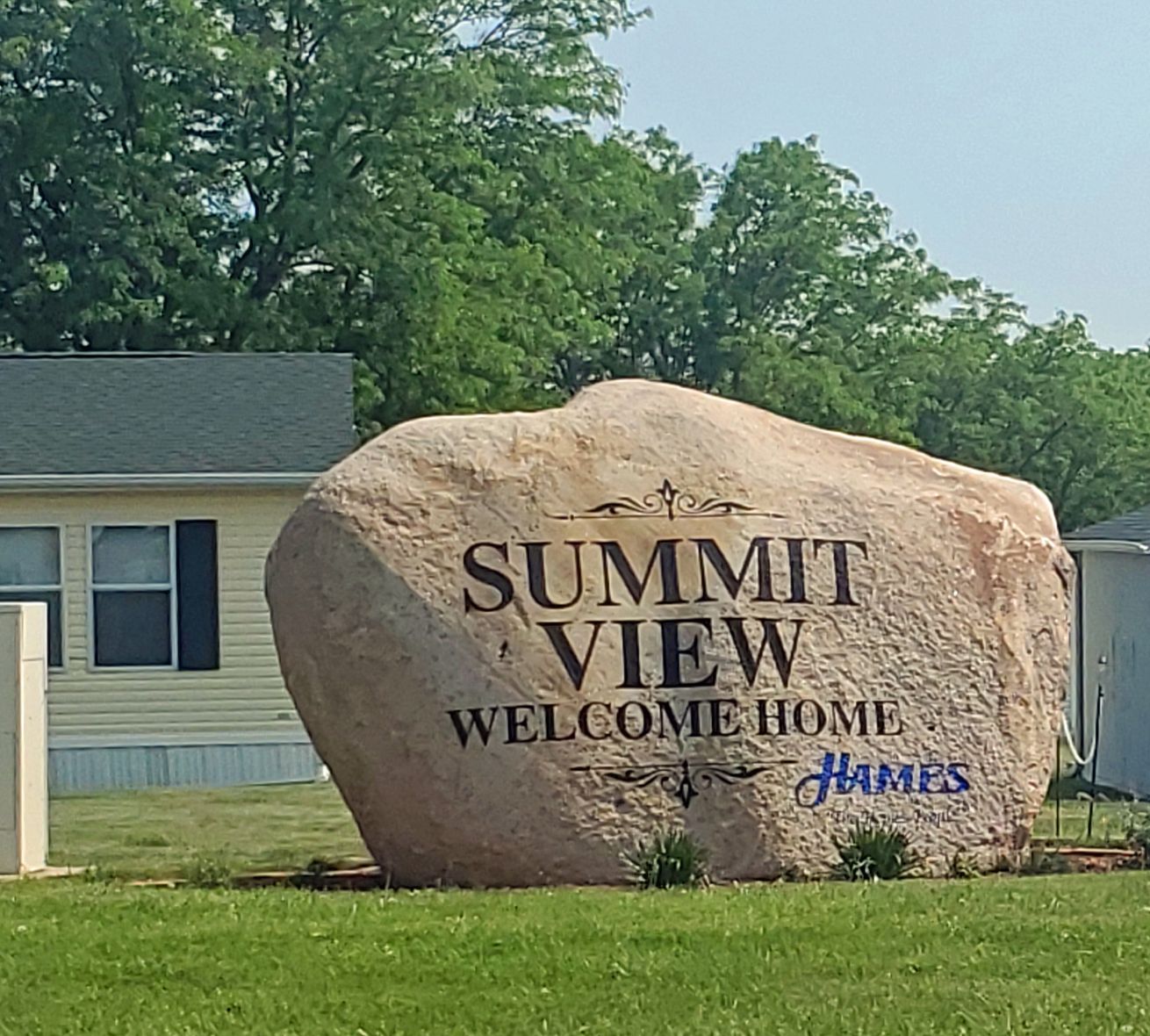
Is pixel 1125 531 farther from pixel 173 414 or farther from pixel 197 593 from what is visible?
pixel 173 414

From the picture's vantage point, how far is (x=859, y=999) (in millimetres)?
7598

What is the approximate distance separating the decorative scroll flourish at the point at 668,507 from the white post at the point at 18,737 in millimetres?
2962

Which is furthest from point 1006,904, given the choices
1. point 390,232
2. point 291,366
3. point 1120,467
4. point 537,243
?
point 1120,467

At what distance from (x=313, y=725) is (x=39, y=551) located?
344 inches

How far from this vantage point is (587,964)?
8.13m

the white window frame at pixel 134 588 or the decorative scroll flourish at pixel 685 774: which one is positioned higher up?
the white window frame at pixel 134 588

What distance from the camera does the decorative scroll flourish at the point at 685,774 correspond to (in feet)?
36.0

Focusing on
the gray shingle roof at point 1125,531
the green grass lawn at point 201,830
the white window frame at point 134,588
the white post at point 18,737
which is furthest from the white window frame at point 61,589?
the gray shingle roof at point 1125,531

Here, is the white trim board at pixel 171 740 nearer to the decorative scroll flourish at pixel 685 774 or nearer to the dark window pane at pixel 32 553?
the dark window pane at pixel 32 553

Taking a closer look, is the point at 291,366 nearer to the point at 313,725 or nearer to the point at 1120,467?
the point at 313,725

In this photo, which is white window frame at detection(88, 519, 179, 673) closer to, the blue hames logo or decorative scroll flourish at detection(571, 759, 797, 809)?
decorative scroll flourish at detection(571, 759, 797, 809)

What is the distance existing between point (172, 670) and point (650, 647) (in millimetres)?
8985

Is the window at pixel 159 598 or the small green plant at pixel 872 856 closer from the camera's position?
the small green plant at pixel 872 856

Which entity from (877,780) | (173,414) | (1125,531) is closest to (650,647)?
(877,780)
